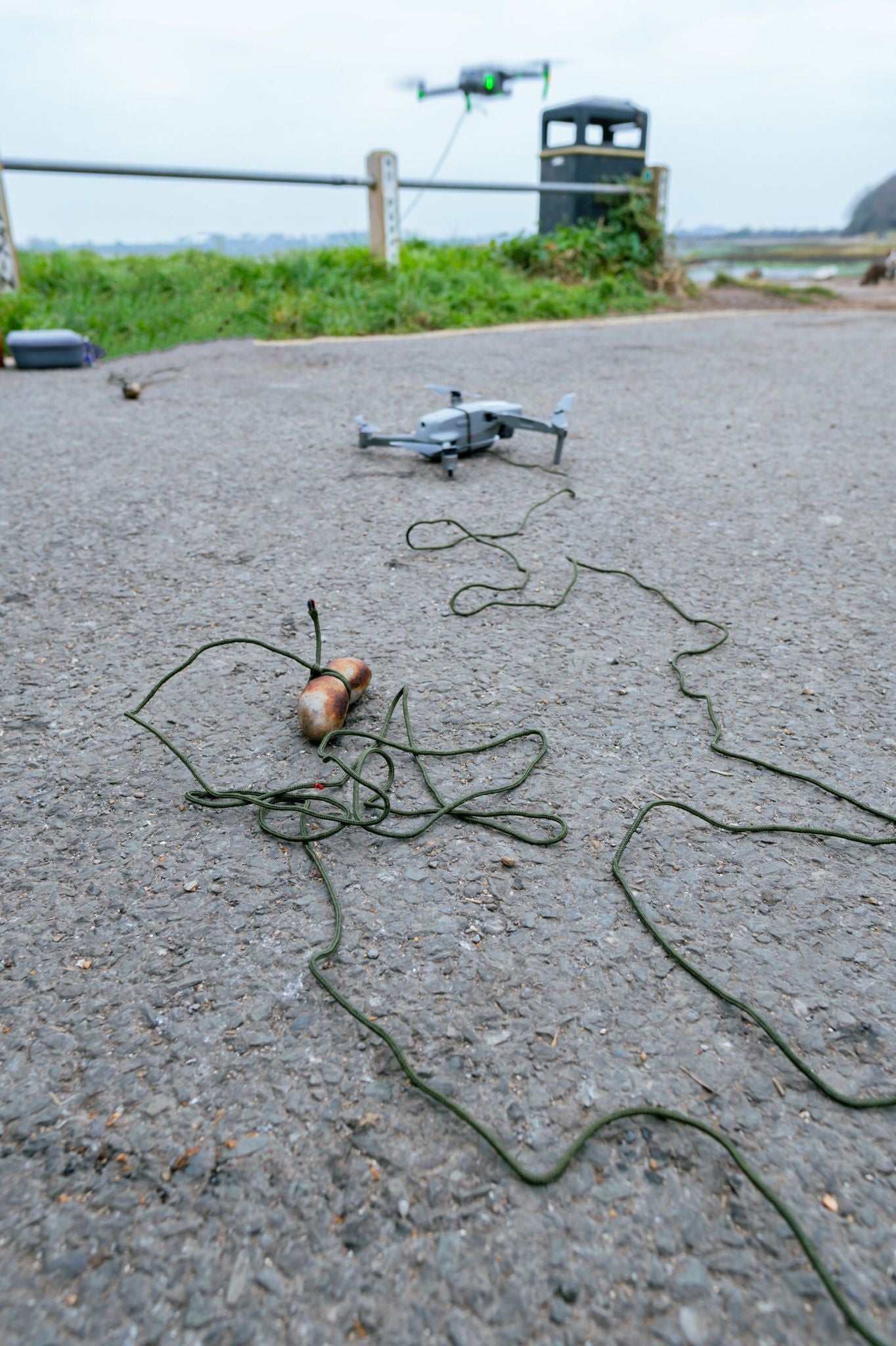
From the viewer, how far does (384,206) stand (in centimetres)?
745

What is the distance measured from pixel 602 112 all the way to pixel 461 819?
10076 mm

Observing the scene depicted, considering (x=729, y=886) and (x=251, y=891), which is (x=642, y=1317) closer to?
(x=729, y=886)

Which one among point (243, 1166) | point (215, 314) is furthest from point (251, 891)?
point (215, 314)

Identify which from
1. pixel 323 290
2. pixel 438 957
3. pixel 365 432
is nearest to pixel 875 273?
pixel 323 290

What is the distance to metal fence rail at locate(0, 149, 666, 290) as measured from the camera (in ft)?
19.9

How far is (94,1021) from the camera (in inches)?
46.0

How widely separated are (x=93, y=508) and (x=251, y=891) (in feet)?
6.29

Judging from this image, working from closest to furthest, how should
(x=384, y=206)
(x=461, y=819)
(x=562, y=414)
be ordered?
(x=461, y=819), (x=562, y=414), (x=384, y=206)

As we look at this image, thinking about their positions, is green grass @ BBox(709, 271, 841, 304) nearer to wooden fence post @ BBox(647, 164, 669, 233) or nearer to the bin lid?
wooden fence post @ BBox(647, 164, 669, 233)

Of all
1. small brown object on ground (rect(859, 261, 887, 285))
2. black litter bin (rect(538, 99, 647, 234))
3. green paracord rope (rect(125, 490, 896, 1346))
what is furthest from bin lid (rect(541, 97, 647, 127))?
green paracord rope (rect(125, 490, 896, 1346))

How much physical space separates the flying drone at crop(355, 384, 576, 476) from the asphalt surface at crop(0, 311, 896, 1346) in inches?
22.3

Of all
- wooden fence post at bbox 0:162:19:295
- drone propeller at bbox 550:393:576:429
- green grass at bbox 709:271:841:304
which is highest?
wooden fence post at bbox 0:162:19:295

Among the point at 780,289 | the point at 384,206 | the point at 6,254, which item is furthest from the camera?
the point at 780,289

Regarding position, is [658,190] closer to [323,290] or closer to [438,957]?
[323,290]
